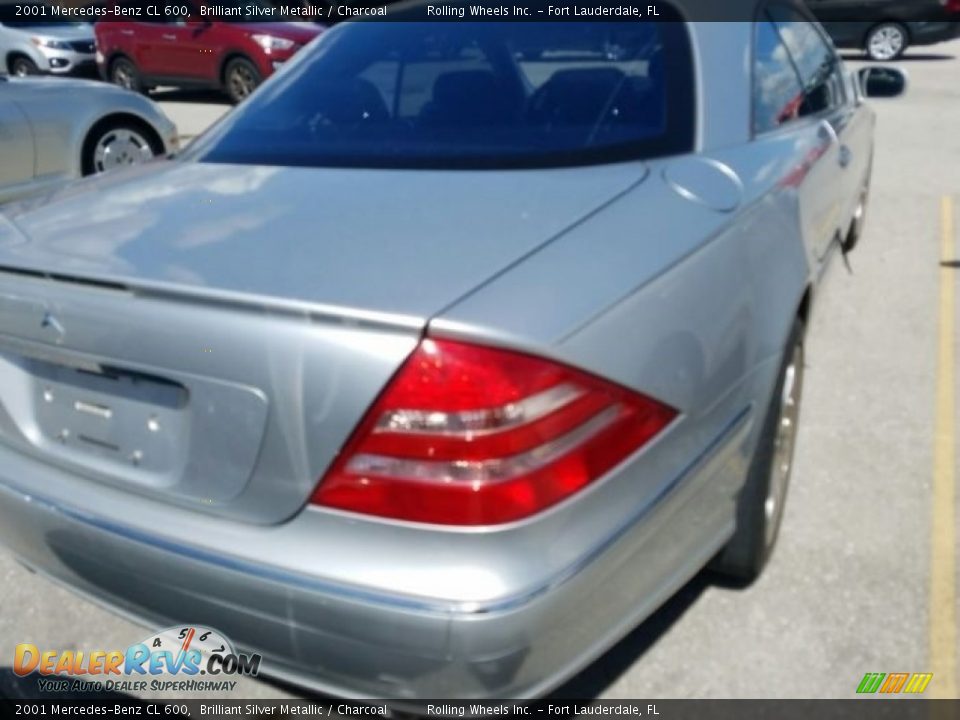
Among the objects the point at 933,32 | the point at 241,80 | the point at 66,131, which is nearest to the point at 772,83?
the point at 66,131

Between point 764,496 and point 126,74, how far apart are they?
48.3ft

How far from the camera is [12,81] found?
21.7 ft

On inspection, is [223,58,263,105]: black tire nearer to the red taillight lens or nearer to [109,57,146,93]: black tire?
[109,57,146,93]: black tire

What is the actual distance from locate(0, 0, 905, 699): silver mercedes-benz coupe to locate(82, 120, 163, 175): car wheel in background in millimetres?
4677

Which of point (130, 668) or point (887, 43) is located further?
point (887, 43)

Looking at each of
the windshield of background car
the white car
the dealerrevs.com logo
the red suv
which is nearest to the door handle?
the windshield of background car

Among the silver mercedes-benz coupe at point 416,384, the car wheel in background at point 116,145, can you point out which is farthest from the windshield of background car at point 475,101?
the car wheel in background at point 116,145

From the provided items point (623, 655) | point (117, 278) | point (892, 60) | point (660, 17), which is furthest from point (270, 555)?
point (892, 60)

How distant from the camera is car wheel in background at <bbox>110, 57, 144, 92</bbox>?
1488cm

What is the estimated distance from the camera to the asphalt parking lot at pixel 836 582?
2523mm

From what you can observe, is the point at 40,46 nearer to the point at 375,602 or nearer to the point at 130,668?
the point at 130,668

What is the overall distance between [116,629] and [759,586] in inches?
73.2

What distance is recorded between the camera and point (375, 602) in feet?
5.63

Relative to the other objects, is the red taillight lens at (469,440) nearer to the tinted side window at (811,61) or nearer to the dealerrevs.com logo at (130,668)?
the dealerrevs.com logo at (130,668)
